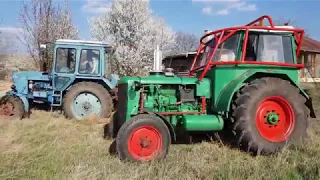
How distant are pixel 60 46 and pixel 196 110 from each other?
5.18m

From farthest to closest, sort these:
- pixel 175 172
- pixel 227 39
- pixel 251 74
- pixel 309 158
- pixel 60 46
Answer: pixel 60 46 → pixel 227 39 → pixel 251 74 → pixel 309 158 → pixel 175 172

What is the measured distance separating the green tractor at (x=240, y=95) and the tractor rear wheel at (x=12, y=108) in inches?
161

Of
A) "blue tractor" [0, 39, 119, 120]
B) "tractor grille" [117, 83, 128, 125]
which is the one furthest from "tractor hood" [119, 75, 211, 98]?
"blue tractor" [0, 39, 119, 120]

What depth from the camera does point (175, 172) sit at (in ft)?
14.6

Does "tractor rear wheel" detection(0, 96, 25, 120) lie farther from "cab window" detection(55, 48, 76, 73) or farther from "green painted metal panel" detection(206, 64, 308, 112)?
"green painted metal panel" detection(206, 64, 308, 112)

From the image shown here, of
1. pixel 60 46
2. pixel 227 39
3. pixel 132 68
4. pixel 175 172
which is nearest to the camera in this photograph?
pixel 175 172

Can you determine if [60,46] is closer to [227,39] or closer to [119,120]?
[119,120]

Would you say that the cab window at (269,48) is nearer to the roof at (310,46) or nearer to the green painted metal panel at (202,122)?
the green painted metal panel at (202,122)

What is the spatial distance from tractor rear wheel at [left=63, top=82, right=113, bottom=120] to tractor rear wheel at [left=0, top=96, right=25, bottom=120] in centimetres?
110

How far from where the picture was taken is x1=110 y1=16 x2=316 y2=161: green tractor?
559 cm

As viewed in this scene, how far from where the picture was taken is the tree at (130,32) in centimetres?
1995

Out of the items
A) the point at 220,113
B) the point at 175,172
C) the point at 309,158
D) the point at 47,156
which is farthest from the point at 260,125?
the point at 47,156

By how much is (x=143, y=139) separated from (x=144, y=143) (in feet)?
0.20

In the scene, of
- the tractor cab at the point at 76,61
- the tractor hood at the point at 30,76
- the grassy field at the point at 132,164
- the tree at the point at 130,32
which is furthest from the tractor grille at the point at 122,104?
the tree at the point at 130,32
